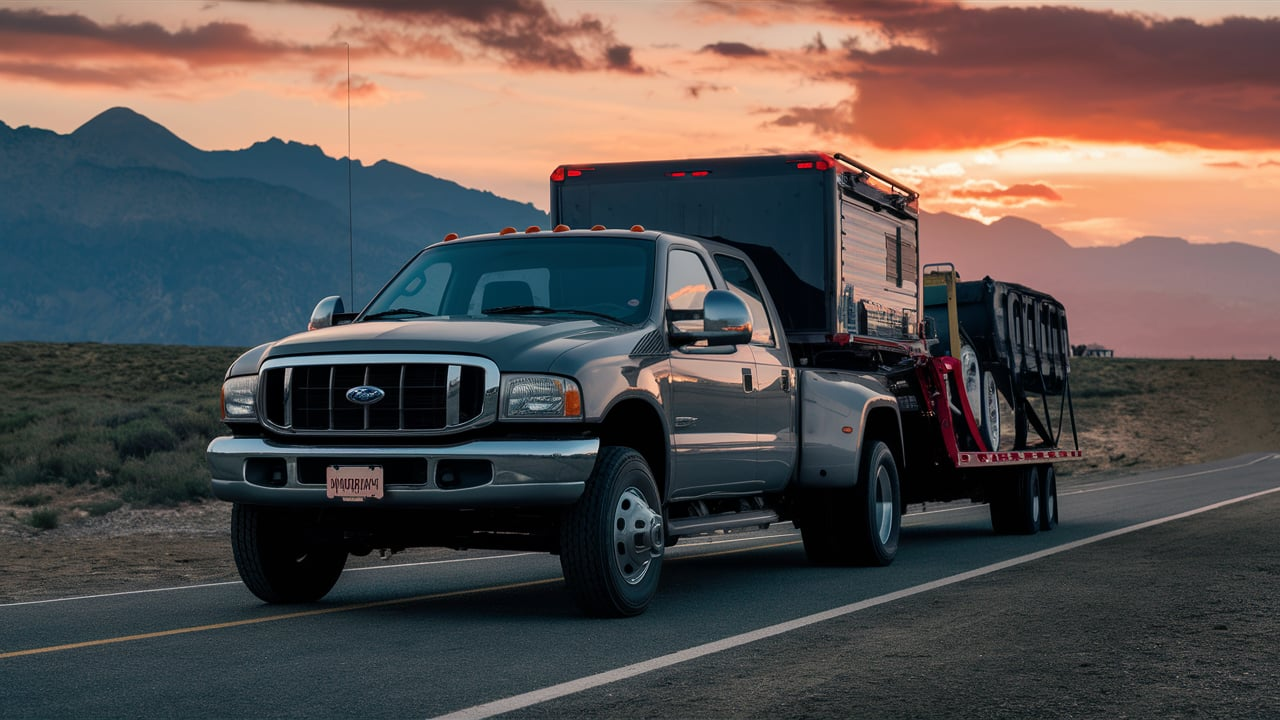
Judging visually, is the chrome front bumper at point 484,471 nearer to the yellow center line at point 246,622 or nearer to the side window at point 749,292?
the yellow center line at point 246,622

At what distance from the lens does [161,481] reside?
23.5 m

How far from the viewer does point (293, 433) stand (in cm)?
870

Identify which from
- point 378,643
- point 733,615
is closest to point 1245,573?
point 733,615

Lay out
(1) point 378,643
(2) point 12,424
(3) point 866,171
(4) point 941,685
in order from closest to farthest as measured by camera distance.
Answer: (4) point 941,685, (1) point 378,643, (3) point 866,171, (2) point 12,424

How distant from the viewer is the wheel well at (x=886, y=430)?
42.1ft

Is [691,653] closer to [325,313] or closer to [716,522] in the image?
[716,522]

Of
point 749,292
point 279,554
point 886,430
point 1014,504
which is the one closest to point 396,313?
point 279,554

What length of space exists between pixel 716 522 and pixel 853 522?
2269mm

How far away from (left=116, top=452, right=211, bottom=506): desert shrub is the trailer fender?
13.2 meters

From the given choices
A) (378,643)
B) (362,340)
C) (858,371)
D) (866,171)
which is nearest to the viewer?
(378,643)

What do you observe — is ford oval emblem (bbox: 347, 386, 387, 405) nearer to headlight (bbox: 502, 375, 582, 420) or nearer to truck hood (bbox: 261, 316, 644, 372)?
truck hood (bbox: 261, 316, 644, 372)

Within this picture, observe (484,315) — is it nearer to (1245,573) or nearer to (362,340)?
(362,340)

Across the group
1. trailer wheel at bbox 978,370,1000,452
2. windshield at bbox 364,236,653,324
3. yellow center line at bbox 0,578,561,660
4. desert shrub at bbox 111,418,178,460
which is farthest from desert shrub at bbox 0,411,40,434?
windshield at bbox 364,236,653,324

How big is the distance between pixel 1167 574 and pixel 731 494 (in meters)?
3.30
